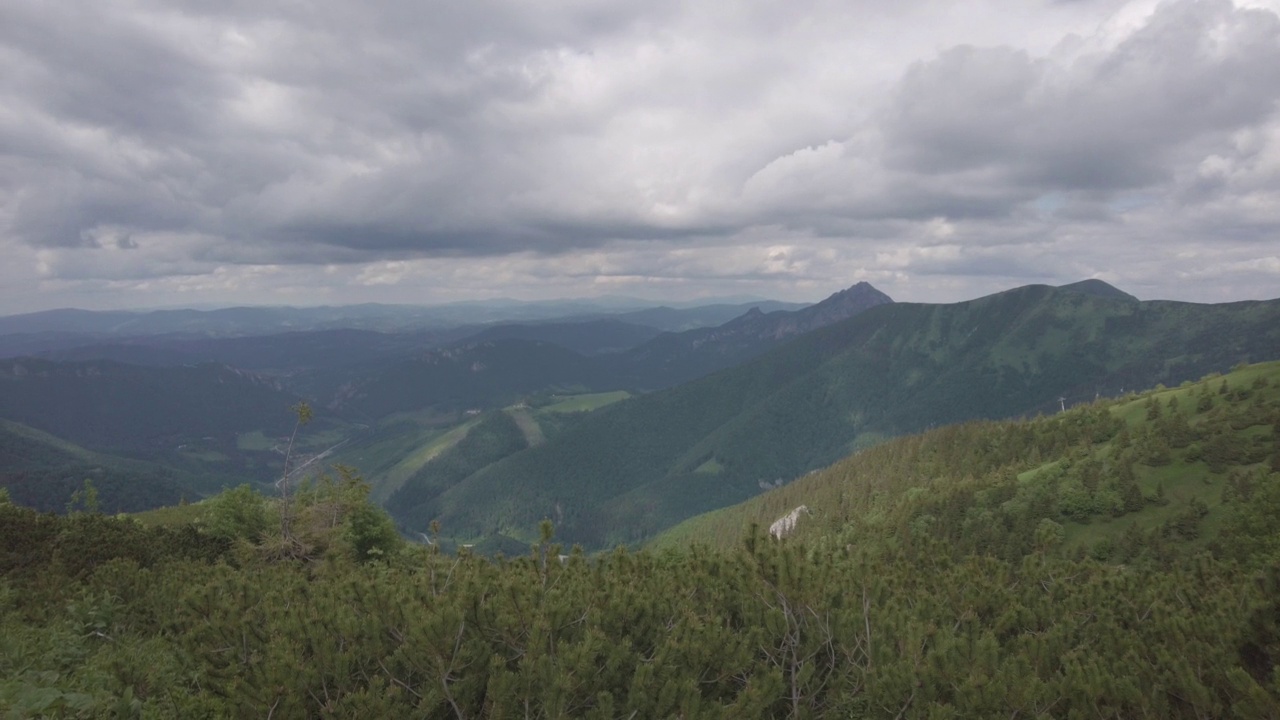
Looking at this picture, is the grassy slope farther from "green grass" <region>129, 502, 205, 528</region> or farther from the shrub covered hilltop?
"green grass" <region>129, 502, 205, 528</region>

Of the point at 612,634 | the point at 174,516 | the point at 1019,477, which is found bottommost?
the point at 1019,477

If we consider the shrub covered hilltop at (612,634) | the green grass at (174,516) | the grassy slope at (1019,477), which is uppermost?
the shrub covered hilltop at (612,634)

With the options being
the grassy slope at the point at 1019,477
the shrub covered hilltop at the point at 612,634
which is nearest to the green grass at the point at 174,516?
the shrub covered hilltop at the point at 612,634

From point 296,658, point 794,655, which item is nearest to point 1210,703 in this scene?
point 794,655

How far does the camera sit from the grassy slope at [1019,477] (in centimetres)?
7056

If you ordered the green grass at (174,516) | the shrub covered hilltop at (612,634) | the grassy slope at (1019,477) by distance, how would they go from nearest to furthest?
1. the shrub covered hilltop at (612,634)
2. the green grass at (174,516)
3. the grassy slope at (1019,477)

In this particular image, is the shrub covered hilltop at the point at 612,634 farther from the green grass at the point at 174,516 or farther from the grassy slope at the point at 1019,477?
the green grass at the point at 174,516

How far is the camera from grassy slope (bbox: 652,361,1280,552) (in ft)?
232

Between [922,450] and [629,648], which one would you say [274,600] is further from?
[922,450]

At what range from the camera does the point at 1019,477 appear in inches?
3639

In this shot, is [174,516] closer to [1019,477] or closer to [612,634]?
[612,634]

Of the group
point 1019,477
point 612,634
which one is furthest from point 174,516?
point 1019,477

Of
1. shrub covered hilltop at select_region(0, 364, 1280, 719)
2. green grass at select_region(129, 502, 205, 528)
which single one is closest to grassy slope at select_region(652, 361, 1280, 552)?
shrub covered hilltop at select_region(0, 364, 1280, 719)

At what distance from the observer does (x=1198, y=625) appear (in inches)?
631
